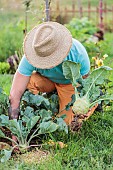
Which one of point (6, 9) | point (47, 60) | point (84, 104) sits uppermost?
point (47, 60)

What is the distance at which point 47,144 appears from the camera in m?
3.94

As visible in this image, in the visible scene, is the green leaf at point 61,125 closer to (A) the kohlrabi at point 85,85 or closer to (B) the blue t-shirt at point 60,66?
(A) the kohlrabi at point 85,85

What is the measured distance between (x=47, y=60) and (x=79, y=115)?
575 millimetres

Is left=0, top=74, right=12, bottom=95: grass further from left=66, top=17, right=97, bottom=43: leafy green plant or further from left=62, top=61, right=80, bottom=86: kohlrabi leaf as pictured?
left=66, top=17, right=97, bottom=43: leafy green plant

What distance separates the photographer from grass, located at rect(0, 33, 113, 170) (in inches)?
143

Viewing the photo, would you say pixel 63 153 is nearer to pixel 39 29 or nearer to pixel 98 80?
pixel 98 80

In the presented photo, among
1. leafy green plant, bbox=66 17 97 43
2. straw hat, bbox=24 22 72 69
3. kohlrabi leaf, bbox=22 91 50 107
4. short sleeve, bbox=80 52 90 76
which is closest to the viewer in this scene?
straw hat, bbox=24 22 72 69

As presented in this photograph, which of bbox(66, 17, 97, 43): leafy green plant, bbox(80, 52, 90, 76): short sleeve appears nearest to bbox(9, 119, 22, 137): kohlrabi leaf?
bbox(80, 52, 90, 76): short sleeve

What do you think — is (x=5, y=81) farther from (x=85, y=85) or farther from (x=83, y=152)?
(x=83, y=152)

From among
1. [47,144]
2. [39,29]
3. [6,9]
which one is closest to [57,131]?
[47,144]

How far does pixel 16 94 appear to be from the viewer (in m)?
4.13

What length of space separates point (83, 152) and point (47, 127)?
370 mm

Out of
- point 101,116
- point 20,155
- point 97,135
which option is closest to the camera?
point 20,155

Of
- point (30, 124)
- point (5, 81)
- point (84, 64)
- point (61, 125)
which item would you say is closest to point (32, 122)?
point (30, 124)
